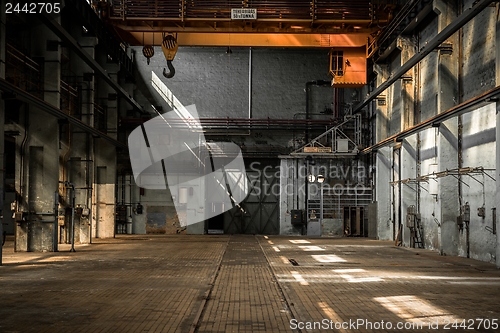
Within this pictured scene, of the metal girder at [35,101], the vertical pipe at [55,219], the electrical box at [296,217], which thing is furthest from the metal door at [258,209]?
the vertical pipe at [55,219]

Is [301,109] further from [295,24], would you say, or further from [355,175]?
[295,24]

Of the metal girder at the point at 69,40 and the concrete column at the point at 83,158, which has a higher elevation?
the metal girder at the point at 69,40

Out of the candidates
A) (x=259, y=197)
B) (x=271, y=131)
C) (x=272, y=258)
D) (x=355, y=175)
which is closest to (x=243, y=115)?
(x=271, y=131)

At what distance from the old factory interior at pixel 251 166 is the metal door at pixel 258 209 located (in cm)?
8

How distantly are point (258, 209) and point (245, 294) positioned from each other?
75.6ft

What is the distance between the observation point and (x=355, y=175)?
30.4 m

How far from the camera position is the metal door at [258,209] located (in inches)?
1278

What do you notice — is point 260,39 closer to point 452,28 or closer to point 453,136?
point 453,136

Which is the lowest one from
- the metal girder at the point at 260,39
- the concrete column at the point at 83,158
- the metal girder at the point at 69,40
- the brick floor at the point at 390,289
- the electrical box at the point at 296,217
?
the brick floor at the point at 390,289

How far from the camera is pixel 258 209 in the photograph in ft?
107

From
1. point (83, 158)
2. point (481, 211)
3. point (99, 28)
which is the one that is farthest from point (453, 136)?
point (83, 158)

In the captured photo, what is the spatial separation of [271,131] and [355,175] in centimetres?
511

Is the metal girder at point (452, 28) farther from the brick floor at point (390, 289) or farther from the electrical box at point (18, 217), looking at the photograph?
the electrical box at point (18, 217)

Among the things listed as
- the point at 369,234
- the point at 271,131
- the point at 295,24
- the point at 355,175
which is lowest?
the point at 369,234
